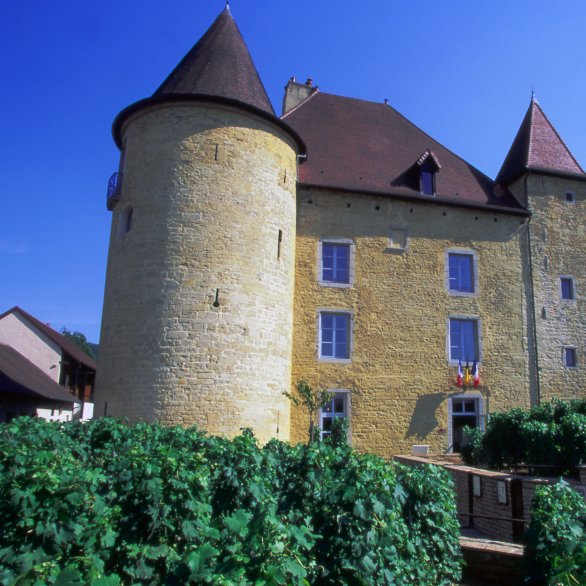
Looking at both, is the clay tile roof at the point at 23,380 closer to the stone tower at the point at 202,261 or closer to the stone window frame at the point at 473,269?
the stone tower at the point at 202,261

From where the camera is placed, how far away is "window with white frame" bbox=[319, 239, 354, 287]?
50.8ft

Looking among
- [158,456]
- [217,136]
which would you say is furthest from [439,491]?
[217,136]

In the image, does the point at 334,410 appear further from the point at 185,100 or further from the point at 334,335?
the point at 185,100

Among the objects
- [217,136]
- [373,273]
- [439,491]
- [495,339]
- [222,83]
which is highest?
[222,83]

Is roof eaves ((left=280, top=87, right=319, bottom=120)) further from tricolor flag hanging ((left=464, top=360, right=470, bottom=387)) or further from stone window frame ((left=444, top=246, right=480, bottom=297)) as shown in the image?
tricolor flag hanging ((left=464, top=360, right=470, bottom=387))

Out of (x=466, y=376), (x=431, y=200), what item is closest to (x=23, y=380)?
(x=466, y=376)

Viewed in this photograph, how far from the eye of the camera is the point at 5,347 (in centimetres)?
2264

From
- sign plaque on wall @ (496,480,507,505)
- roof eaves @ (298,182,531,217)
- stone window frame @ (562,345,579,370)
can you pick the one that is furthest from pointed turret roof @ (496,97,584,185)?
sign plaque on wall @ (496,480,507,505)

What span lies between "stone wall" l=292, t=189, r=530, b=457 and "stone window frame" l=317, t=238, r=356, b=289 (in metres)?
0.09

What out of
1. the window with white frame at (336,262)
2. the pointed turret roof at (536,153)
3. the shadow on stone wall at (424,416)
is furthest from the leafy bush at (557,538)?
the pointed turret roof at (536,153)

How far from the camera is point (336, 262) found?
51.5 ft

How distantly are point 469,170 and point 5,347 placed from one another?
738 inches

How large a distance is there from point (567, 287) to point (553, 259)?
97 cm

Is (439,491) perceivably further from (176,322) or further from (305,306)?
(305,306)
